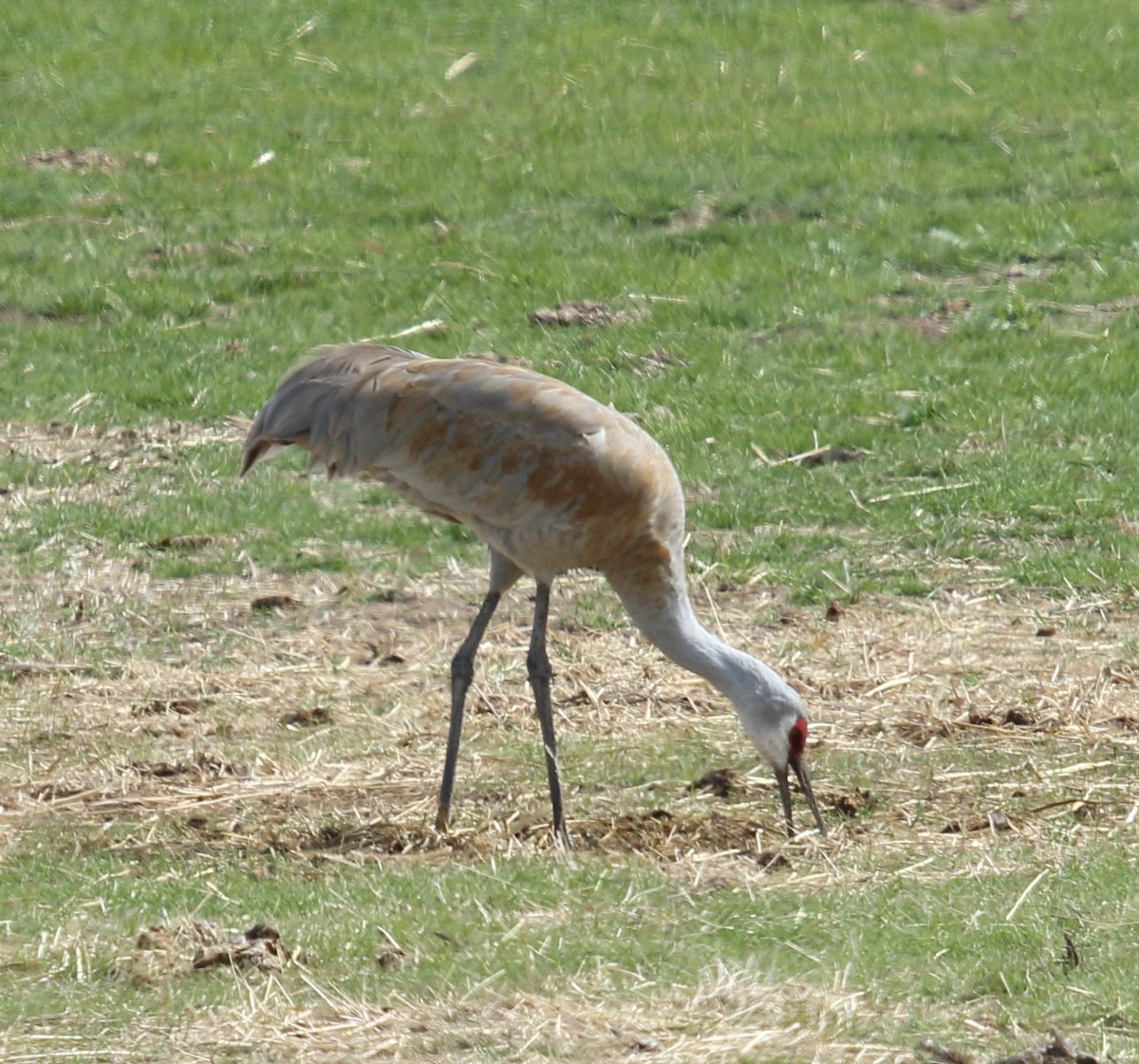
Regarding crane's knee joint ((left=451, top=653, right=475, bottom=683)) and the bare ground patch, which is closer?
the bare ground patch

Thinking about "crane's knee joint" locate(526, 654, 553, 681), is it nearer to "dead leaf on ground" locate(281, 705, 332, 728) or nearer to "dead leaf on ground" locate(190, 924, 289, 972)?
"dead leaf on ground" locate(281, 705, 332, 728)

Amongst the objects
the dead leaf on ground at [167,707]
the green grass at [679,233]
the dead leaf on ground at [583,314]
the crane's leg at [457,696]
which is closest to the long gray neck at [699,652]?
the crane's leg at [457,696]

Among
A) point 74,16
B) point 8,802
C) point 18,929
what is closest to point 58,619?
point 8,802

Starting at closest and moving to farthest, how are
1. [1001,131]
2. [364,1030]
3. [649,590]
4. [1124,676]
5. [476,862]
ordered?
[364,1030] < [476,862] < [649,590] < [1124,676] < [1001,131]

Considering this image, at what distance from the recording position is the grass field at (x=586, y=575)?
5211 millimetres

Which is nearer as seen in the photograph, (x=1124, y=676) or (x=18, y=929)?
(x=18, y=929)

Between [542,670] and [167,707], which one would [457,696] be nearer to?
[542,670]

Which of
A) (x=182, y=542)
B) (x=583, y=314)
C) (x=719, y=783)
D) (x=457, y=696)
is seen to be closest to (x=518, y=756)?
(x=457, y=696)

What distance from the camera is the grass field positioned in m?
5.21

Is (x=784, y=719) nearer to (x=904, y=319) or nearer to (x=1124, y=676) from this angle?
(x=1124, y=676)

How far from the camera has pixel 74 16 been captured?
53.0 ft

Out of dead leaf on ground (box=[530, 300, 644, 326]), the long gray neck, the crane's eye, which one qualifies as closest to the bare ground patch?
the crane's eye

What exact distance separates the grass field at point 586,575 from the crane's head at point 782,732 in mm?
164

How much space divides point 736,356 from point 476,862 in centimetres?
571
